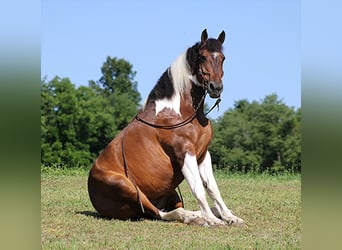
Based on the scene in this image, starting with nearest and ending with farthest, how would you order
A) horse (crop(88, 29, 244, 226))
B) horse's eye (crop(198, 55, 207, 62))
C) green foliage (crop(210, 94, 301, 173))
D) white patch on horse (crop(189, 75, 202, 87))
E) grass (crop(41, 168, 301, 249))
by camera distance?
grass (crop(41, 168, 301, 249)), horse's eye (crop(198, 55, 207, 62)), horse (crop(88, 29, 244, 226)), white patch on horse (crop(189, 75, 202, 87)), green foliage (crop(210, 94, 301, 173))

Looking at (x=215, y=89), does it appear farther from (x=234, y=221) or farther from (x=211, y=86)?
(x=234, y=221)

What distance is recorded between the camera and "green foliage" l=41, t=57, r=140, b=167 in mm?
25938

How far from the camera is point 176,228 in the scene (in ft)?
17.2

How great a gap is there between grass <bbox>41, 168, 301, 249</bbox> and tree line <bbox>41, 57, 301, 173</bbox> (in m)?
15.5

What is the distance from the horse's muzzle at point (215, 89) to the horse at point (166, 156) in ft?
0.50

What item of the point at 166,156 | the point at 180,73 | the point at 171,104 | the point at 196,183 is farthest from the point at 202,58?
the point at 196,183

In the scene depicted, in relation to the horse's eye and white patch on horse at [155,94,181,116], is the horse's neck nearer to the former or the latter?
white patch on horse at [155,94,181,116]

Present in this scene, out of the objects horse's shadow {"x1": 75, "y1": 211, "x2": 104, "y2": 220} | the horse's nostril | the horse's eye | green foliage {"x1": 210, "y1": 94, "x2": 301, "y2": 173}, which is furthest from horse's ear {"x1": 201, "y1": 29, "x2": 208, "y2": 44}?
green foliage {"x1": 210, "y1": 94, "x2": 301, "y2": 173}

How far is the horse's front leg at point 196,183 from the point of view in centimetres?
544

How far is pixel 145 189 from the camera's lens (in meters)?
5.71

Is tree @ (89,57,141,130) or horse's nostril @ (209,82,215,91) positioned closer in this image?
horse's nostril @ (209,82,215,91)

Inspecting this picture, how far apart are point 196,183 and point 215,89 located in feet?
3.42
